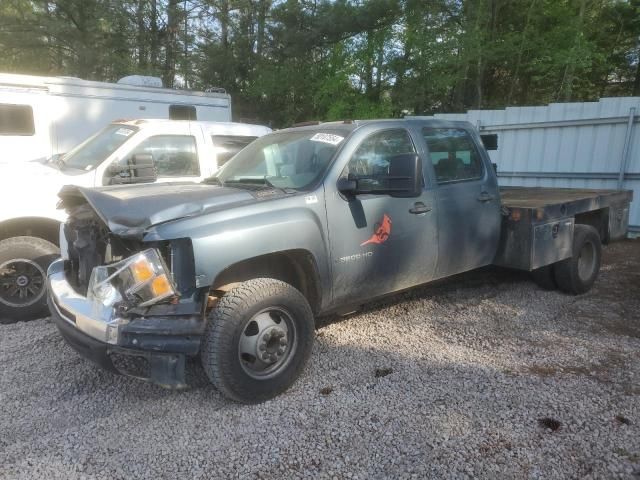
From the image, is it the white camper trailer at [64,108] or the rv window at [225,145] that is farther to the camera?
the white camper trailer at [64,108]

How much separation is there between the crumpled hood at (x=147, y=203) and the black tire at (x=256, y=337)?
57 cm

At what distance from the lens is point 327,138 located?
369cm

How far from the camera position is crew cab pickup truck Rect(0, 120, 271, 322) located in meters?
4.34

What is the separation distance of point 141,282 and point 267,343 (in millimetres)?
898

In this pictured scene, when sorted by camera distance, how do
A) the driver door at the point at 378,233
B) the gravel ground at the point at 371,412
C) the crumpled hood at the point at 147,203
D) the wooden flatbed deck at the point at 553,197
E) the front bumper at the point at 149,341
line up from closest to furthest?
the gravel ground at the point at 371,412 → the front bumper at the point at 149,341 → the crumpled hood at the point at 147,203 → the driver door at the point at 378,233 → the wooden flatbed deck at the point at 553,197

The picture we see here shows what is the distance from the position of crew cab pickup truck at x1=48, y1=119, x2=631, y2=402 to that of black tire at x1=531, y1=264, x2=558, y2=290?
2.06ft

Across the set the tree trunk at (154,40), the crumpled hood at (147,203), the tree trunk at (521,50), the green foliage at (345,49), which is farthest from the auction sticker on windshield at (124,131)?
the tree trunk at (154,40)

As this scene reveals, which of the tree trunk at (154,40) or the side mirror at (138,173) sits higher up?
the tree trunk at (154,40)

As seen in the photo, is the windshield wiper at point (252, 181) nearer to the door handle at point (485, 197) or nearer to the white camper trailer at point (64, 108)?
the door handle at point (485, 197)

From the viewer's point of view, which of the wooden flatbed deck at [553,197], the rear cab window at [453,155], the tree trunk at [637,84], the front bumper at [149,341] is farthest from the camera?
the tree trunk at [637,84]

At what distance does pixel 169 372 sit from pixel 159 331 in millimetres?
244

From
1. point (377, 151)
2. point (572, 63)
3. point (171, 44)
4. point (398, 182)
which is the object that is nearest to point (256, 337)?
point (398, 182)

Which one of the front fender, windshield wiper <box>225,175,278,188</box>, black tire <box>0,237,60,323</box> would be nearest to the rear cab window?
the front fender

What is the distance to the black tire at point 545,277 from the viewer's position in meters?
5.28
